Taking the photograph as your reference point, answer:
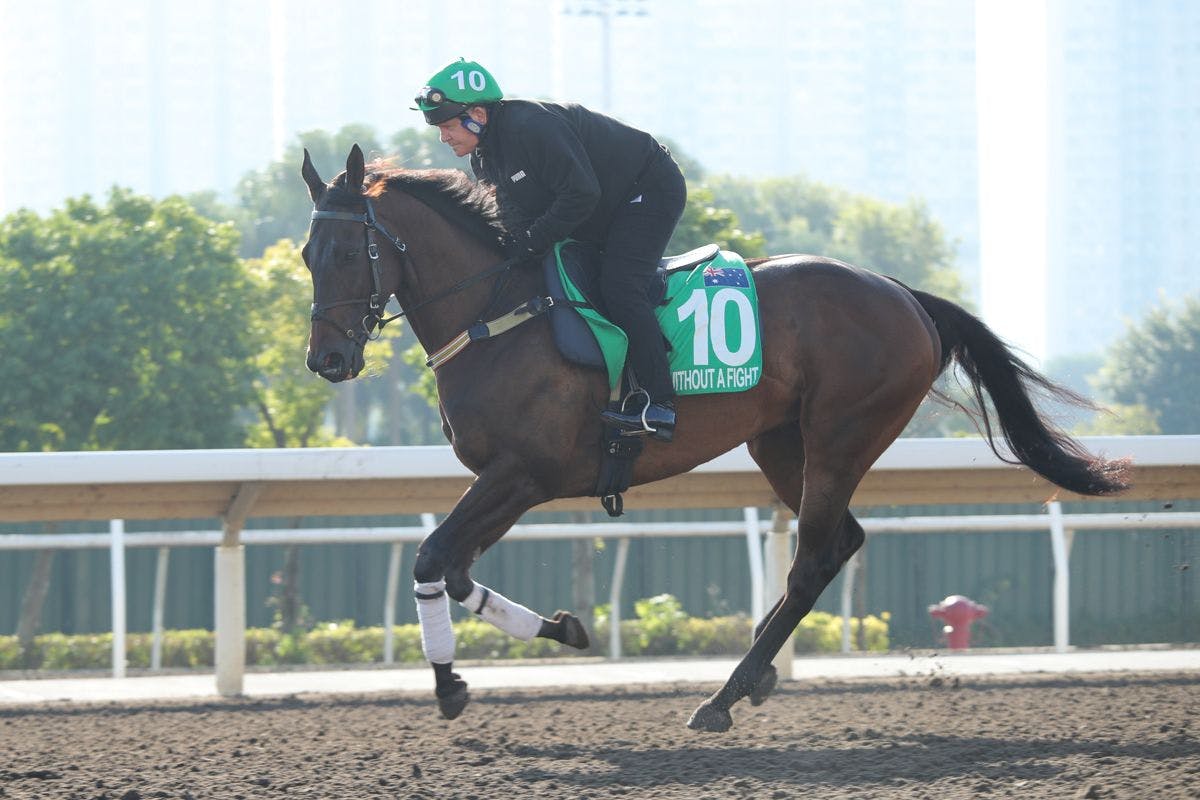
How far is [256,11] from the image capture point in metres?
146

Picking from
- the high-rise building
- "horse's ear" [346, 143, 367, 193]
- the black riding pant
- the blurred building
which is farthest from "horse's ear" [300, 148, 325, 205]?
the high-rise building

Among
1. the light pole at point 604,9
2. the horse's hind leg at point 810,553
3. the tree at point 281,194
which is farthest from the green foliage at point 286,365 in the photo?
the tree at point 281,194

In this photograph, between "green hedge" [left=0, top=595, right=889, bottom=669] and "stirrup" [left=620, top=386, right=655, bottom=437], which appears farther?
"green hedge" [left=0, top=595, right=889, bottom=669]

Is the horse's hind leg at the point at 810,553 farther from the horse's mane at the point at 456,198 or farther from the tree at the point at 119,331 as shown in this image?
the tree at the point at 119,331

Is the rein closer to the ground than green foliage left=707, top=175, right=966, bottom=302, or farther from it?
closer to the ground

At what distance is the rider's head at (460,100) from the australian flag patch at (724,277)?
1.05m

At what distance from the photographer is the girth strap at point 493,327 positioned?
559 centimetres

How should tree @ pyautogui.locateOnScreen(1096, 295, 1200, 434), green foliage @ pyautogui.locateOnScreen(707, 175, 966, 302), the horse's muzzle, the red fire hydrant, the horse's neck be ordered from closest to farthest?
the horse's muzzle < the horse's neck < the red fire hydrant < tree @ pyautogui.locateOnScreen(1096, 295, 1200, 434) < green foliage @ pyautogui.locateOnScreen(707, 175, 966, 302)

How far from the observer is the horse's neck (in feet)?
18.7

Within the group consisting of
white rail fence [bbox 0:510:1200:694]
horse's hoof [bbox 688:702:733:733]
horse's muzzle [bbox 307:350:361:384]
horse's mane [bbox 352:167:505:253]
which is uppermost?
horse's mane [bbox 352:167:505:253]

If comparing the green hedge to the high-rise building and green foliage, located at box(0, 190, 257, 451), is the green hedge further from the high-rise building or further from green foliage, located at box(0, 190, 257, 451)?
the high-rise building

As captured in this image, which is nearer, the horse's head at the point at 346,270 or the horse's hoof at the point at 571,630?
the horse's head at the point at 346,270

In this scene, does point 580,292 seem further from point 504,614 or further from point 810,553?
point 810,553

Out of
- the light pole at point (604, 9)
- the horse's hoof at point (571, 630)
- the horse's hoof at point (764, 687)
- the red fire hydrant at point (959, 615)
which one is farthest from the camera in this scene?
the light pole at point (604, 9)
